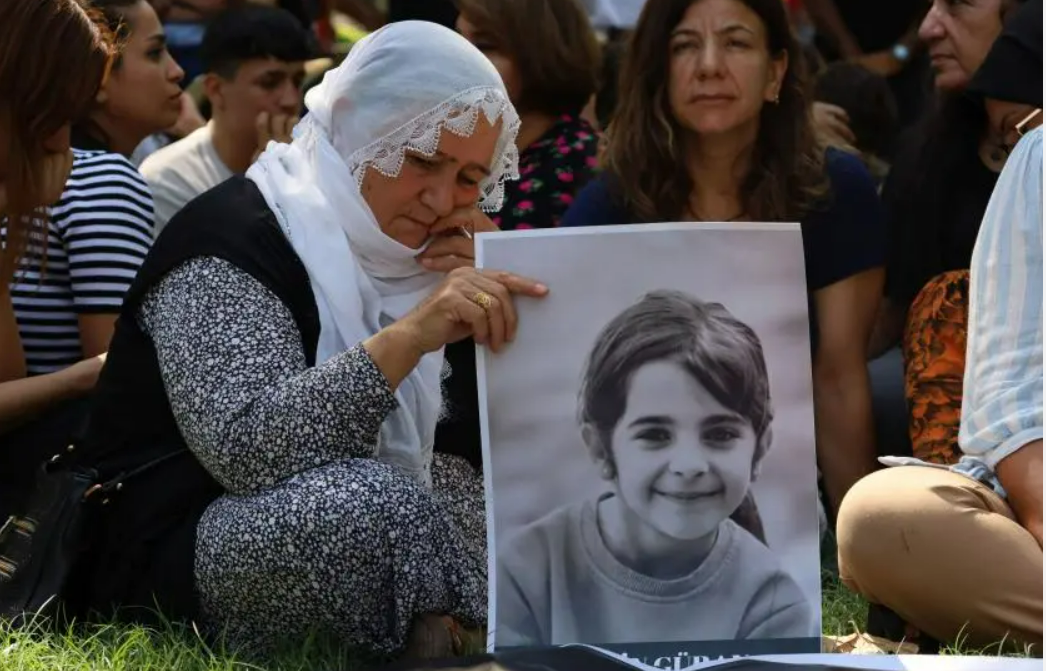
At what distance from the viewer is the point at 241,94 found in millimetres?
5730

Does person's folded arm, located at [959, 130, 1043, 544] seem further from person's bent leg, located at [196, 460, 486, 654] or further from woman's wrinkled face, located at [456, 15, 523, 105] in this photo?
woman's wrinkled face, located at [456, 15, 523, 105]

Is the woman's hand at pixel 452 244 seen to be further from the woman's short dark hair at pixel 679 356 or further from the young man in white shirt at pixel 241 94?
the young man in white shirt at pixel 241 94

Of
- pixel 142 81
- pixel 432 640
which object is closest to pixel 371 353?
pixel 432 640

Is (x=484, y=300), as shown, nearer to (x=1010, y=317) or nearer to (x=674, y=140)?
(x=1010, y=317)

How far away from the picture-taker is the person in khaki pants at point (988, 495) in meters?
3.07

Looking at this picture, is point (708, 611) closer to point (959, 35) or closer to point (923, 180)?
point (923, 180)

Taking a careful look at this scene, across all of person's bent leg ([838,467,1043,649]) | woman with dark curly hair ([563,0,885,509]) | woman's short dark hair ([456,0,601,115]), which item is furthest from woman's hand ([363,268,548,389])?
woman's short dark hair ([456,0,601,115])

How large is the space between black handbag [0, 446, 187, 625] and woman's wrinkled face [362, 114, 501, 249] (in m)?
0.56

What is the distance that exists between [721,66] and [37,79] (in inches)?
69.4

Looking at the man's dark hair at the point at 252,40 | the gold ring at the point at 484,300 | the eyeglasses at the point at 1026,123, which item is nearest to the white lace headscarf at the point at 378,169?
the gold ring at the point at 484,300

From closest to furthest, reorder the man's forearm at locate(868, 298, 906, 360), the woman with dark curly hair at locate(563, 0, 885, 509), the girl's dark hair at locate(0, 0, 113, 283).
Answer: the girl's dark hair at locate(0, 0, 113, 283), the woman with dark curly hair at locate(563, 0, 885, 509), the man's forearm at locate(868, 298, 906, 360)

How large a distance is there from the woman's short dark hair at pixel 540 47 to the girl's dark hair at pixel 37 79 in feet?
5.55

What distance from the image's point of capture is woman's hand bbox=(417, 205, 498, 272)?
327cm

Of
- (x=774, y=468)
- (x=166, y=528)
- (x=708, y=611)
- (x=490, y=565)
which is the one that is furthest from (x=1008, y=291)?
(x=166, y=528)
